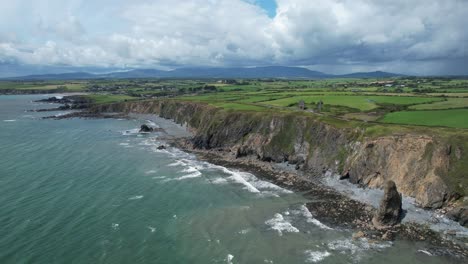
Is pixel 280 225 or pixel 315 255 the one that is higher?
pixel 280 225

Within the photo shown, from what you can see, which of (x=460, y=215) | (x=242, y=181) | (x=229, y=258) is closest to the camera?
(x=229, y=258)

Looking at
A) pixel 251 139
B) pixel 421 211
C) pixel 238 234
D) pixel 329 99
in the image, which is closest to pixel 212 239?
pixel 238 234

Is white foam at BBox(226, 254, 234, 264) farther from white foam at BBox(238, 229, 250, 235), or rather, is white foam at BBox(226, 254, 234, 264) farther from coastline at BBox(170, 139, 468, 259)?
coastline at BBox(170, 139, 468, 259)

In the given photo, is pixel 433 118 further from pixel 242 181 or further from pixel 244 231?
pixel 244 231

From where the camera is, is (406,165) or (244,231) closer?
(244,231)

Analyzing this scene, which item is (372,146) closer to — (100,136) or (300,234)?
(300,234)

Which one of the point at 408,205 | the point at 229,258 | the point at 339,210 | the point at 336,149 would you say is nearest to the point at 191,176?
the point at 336,149

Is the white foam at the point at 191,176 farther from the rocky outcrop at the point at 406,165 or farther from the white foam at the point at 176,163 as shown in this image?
the rocky outcrop at the point at 406,165

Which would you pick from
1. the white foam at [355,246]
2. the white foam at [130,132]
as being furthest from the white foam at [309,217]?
the white foam at [130,132]
